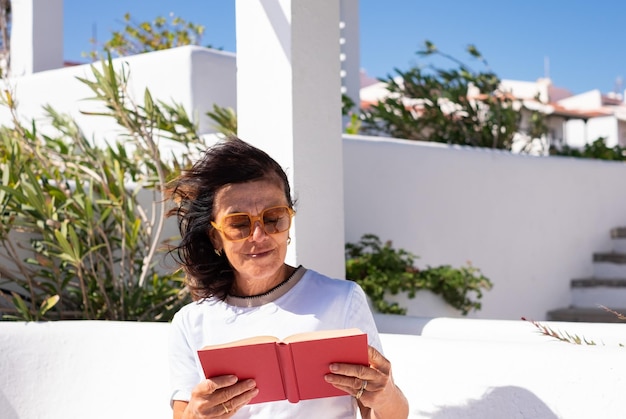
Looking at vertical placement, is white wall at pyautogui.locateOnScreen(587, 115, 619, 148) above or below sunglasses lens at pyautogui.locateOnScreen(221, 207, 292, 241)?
above

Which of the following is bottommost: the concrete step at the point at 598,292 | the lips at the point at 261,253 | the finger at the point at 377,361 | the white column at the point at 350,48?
the concrete step at the point at 598,292

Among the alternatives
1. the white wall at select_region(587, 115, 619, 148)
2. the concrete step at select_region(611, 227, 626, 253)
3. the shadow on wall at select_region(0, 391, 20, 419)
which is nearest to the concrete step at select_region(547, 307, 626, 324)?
the concrete step at select_region(611, 227, 626, 253)

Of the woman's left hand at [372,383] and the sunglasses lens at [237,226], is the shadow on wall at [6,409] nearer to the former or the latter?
the sunglasses lens at [237,226]

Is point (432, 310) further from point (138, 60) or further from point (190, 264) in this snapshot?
point (190, 264)

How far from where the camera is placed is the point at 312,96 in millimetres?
4508

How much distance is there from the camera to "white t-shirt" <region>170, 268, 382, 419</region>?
2.32 meters

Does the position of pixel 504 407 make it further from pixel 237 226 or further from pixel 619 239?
pixel 619 239

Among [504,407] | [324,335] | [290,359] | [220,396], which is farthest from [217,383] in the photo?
[504,407]

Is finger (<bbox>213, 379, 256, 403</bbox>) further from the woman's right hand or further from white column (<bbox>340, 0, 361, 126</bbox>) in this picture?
white column (<bbox>340, 0, 361, 126</bbox>)

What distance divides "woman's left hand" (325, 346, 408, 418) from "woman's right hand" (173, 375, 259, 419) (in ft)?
0.69

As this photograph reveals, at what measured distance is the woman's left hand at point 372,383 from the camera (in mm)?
2080

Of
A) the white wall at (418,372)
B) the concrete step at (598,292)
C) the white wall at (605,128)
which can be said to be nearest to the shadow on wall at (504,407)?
the white wall at (418,372)

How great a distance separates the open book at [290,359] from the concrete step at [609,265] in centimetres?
706

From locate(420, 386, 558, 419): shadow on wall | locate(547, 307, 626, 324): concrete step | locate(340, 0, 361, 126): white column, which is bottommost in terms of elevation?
locate(547, 307, 626, 324): concrete step
